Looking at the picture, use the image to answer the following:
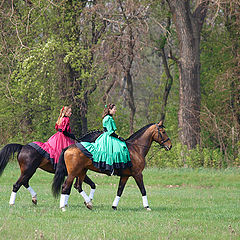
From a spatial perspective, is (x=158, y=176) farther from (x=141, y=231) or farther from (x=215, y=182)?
(x=141, y=231)

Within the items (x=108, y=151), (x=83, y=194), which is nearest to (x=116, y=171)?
(x=108, y=151)

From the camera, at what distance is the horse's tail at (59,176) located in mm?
11469

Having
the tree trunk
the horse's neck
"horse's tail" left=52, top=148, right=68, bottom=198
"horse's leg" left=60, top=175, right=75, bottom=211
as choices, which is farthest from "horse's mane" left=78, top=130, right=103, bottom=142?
the tree trunk

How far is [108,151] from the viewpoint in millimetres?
11461

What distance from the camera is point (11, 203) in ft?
39.4

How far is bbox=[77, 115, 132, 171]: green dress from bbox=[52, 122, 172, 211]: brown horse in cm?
17

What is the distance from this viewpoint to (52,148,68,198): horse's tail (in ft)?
37.6

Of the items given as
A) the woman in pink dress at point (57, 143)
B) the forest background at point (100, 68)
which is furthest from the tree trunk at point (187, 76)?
the woman in pink dress at point (57, 143)

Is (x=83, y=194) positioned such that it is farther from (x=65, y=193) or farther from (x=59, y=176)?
(x=59, y=176)

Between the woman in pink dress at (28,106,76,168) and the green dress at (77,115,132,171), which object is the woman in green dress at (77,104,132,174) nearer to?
the green dress at (77,115,132,171)

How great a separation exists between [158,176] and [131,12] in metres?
8.32

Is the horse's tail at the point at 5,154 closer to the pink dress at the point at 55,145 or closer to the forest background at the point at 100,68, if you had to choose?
the pink dress at the point at 55,145

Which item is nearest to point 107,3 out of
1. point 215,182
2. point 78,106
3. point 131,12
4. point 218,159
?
point 131,12

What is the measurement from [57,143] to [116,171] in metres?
1.72
